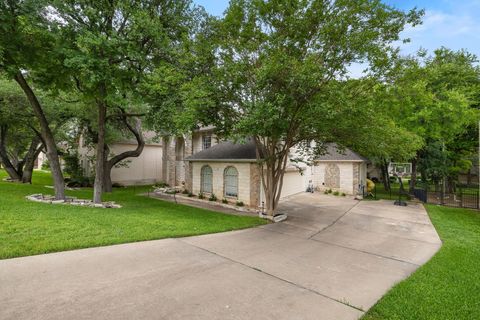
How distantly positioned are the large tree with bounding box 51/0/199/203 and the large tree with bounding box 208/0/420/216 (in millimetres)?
2741

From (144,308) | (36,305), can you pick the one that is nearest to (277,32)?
(144,308)

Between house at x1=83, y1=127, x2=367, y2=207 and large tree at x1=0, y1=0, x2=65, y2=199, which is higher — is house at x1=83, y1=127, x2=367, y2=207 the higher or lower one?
the lower one

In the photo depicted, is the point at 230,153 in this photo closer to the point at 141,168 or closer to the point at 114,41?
the point at 114,41

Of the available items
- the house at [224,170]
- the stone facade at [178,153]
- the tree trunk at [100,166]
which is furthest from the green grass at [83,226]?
the stone facade at [178,153]

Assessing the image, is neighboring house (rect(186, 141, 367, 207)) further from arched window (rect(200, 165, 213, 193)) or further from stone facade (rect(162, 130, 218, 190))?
stone facade (rect(162, 130, 218, 190))

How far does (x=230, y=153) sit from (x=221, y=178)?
1.77m

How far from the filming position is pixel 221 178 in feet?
54.7

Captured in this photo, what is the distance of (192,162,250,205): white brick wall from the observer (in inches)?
599

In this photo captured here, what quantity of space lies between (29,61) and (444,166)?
24.7 m

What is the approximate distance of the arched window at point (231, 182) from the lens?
15953mm

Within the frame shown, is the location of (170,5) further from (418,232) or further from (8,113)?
(418,232)

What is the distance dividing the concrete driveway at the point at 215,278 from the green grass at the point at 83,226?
0.51m

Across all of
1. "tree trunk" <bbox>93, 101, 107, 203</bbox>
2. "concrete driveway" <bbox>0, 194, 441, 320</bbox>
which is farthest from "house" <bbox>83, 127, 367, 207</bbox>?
"concrete driveway" <bbox>0, 194, 441, 320</bbox>

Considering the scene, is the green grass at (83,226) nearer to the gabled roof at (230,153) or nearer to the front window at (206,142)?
the gabled roof at (230,153)
